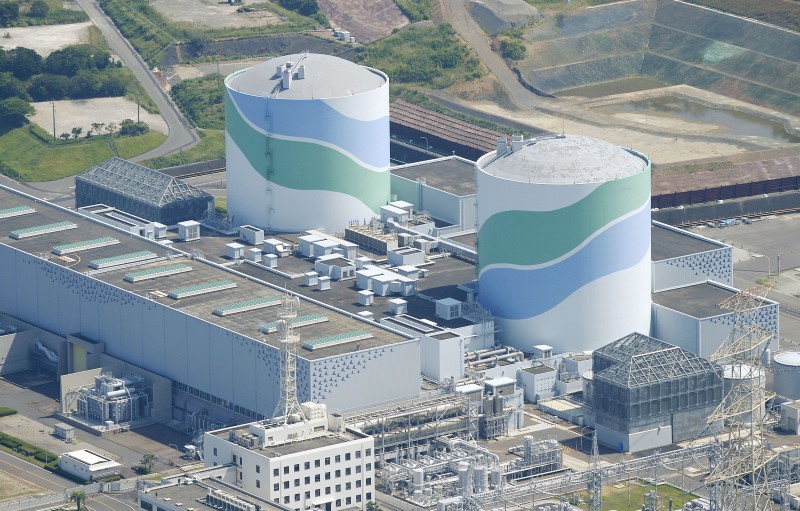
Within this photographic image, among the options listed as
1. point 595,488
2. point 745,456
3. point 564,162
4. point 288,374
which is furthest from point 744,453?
point 564,162

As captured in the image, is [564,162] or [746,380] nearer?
[746,380]

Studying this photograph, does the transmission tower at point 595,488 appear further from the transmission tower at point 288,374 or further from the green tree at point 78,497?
the green tree at point 78,497

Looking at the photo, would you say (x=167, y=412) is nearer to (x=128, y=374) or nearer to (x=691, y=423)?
(x=128, y=374)

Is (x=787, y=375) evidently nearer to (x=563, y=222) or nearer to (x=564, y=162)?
(x=563, y=222)

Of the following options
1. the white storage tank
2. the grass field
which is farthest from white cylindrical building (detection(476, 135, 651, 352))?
the grass field

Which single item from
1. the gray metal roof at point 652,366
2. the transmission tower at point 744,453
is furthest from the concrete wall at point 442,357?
the transmission tower at point 744,453

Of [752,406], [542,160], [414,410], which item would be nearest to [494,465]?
[414,410]
